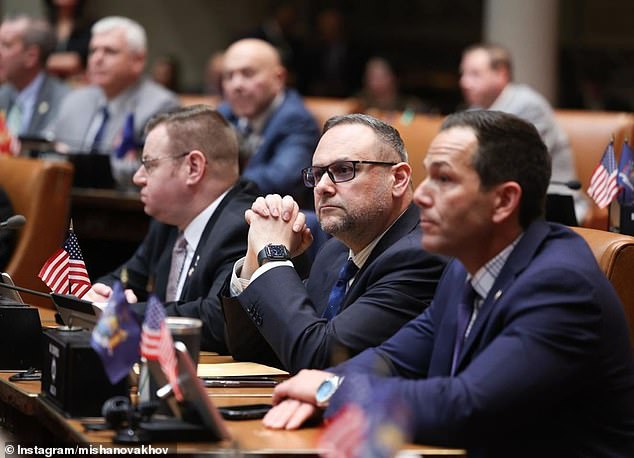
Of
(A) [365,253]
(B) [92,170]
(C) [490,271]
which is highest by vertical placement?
(C) [490,271]

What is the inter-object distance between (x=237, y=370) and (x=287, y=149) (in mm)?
3525

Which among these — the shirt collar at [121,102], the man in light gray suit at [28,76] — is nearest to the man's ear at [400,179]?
the shirt collar at [121,102]

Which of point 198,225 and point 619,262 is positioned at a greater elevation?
point 619,262

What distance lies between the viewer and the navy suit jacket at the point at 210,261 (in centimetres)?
367

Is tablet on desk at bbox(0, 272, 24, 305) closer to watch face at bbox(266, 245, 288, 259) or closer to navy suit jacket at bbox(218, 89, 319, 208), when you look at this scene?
watch face at bbox(266, 245, 288, 259)

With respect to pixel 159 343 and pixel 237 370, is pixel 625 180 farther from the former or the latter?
pixel 159 343

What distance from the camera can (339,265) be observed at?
3.49 meters

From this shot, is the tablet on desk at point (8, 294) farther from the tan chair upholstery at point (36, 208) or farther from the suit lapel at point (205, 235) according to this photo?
the tan chair upholstery at point (36, 208)

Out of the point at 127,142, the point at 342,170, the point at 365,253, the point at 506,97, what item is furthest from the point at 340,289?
the point at 506,97

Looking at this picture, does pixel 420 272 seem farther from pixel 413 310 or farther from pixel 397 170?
pixel 397 170

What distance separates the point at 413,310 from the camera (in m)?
3.13

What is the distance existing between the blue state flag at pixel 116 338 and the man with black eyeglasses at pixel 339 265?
2.12 ft

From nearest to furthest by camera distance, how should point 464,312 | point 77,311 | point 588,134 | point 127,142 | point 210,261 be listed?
point 464,312 < point 77,311 < point 210,261 < point 127,142 < point 588,134

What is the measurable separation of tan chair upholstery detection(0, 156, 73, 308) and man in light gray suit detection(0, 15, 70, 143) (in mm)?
2193
